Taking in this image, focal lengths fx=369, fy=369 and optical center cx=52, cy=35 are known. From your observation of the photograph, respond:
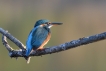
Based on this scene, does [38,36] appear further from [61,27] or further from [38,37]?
[61,27]

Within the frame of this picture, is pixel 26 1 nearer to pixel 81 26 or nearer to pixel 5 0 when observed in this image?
pixel 5 0

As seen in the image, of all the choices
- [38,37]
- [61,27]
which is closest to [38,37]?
[38,37]

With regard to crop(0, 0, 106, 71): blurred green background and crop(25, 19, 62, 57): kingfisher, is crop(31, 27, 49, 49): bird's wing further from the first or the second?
crop(0, 0, 106, 71): blurred green background

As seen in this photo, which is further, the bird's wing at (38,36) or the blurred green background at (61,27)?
the blurred green background at (61,27)

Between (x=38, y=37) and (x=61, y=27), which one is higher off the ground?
(x=61, y=27)

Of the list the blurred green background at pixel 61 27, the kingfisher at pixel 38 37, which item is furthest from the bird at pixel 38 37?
the blurred green background at pixel 61 27

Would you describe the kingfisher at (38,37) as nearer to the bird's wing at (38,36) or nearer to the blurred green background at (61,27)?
the bird's wing at (38,36)

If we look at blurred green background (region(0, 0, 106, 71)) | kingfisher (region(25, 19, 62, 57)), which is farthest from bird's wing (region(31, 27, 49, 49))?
blurred green background (region(0, 0, 106, 71))

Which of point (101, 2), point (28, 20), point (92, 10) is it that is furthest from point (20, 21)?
point (101, 2)

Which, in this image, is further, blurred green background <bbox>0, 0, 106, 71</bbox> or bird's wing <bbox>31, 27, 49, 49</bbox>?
blurred green background <bbox>0, 0, 106, 71</bbox>
